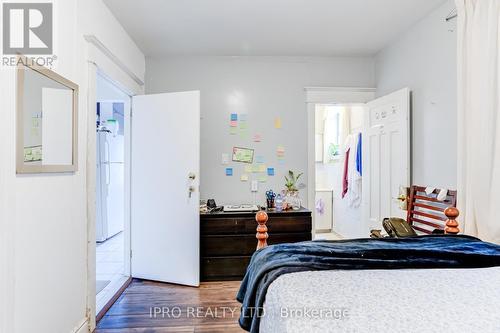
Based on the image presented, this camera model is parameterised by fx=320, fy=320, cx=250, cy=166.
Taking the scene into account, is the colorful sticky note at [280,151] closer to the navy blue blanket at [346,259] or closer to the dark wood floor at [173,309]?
the dark wood floor at [173,309]

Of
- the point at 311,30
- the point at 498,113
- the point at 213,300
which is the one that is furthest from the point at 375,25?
the point at 213,300

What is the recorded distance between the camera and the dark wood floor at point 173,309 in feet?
7.96

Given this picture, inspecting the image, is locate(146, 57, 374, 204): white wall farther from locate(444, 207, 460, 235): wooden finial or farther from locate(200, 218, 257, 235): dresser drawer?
locate(444, 207, 460, 235): wooden finial

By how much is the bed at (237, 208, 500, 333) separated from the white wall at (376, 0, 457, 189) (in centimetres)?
111

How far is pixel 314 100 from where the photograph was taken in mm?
3945

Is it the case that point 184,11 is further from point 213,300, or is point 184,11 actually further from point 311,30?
point 213,300

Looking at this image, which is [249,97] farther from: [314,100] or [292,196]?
[292,196]

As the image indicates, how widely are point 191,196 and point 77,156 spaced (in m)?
1.32

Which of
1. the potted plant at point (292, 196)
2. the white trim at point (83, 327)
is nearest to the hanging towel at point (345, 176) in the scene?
the potted plant at point (292, 196)

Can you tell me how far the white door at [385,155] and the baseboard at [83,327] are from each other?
114 inches

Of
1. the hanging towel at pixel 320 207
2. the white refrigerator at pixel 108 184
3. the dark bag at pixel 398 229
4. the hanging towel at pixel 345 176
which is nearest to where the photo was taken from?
the dark bag at pixel 398 229

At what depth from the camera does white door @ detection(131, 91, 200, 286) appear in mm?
3287

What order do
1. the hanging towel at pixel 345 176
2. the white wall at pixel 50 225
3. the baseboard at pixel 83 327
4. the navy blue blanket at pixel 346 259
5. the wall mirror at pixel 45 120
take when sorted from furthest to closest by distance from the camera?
the hanging towel at pixel 345 176
the baseboard at pixel 83 327
the wall mirror at pixel 45 120
the white wall at pixel 50 225
the navy blue blanket at pixel 346 259

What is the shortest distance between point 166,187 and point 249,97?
149 cm
